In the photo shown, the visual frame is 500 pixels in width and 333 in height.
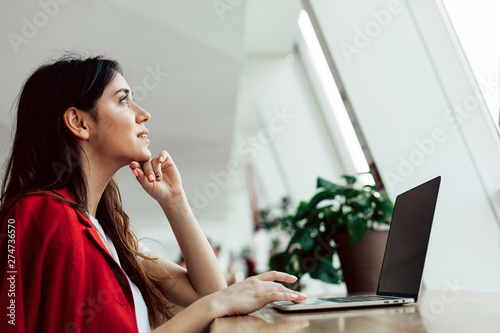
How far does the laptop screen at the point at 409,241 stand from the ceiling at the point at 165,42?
138cm

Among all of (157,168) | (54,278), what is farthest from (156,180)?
(54,278)

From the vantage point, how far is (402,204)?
1498mm

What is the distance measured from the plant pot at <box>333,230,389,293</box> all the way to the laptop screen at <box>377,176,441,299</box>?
0.56 meters

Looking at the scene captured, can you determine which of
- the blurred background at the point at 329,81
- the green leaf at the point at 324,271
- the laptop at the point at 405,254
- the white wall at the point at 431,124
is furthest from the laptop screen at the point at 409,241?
the white wall at the point at 431,124

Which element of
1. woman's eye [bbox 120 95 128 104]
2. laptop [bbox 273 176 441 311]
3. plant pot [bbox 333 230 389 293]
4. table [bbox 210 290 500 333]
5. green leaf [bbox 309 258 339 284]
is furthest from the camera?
green leaf [bbox 309 258 339 284]

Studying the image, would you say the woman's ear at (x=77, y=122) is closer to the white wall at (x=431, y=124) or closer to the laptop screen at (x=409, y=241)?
the laptop screen at (x=409, y=241)

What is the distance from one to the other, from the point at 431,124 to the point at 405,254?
1.59 metres

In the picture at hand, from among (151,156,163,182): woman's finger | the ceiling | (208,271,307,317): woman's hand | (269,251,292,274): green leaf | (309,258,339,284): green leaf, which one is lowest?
(309,258,339,284): green leaf

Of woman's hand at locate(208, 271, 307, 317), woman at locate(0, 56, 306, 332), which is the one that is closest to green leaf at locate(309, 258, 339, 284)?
woman at locate(0, 56, 306, 332)

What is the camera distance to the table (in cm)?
83

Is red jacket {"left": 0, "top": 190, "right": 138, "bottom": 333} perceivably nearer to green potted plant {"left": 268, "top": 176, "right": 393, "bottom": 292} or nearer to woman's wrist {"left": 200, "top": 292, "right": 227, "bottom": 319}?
woman's wrist {"left": 200, "top": 292, "right": 227, "bottom": 319}

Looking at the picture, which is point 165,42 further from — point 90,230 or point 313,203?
point 90,230

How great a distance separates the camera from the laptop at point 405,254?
1.17 meters

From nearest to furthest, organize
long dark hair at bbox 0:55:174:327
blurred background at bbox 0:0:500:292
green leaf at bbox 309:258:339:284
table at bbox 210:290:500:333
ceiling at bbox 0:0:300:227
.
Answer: table at bbox 210:290:500:333 < long dark hair at bbox 0:55:174:327 < green leaf at bbox 309:258:339:284 < blurred background at bbox 0:0:500:292 < ceiling at bbox 0:0:300:227
